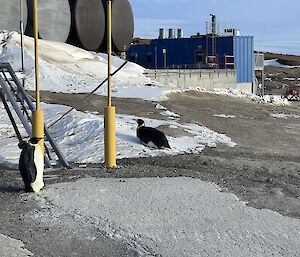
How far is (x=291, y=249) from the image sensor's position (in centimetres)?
596

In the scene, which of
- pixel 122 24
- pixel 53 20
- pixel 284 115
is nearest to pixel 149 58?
pixel 122 24

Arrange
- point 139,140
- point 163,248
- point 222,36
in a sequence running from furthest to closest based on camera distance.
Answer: point 222,36 < point 139,140 < point 163,248

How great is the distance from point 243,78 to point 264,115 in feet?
61.1

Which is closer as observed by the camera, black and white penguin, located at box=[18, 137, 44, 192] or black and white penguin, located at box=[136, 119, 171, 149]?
black and white penguin, located at box=[18, 137, 44, 192]

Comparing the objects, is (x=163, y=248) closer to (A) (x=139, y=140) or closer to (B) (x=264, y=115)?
(A) (x=139, y=140)

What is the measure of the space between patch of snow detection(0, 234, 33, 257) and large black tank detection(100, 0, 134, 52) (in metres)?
35.3

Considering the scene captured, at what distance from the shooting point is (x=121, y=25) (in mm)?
41938

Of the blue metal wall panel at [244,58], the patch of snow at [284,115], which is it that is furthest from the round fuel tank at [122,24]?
the patch of snow at [284,115]

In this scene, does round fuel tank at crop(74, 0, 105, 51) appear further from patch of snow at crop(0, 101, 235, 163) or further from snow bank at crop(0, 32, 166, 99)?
patch of snow at crop(0, 101, 235, 163)

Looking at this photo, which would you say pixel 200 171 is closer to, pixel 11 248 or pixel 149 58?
pixel 11 248

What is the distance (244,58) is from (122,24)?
9470 mm

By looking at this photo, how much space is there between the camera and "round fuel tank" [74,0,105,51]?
129ft

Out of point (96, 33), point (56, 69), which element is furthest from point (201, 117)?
point (96, 33)

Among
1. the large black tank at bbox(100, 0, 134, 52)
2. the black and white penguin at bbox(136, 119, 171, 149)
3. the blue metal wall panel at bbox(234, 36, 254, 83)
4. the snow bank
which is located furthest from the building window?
the black and white penguin at bbox(136, 119, 171, 149)
